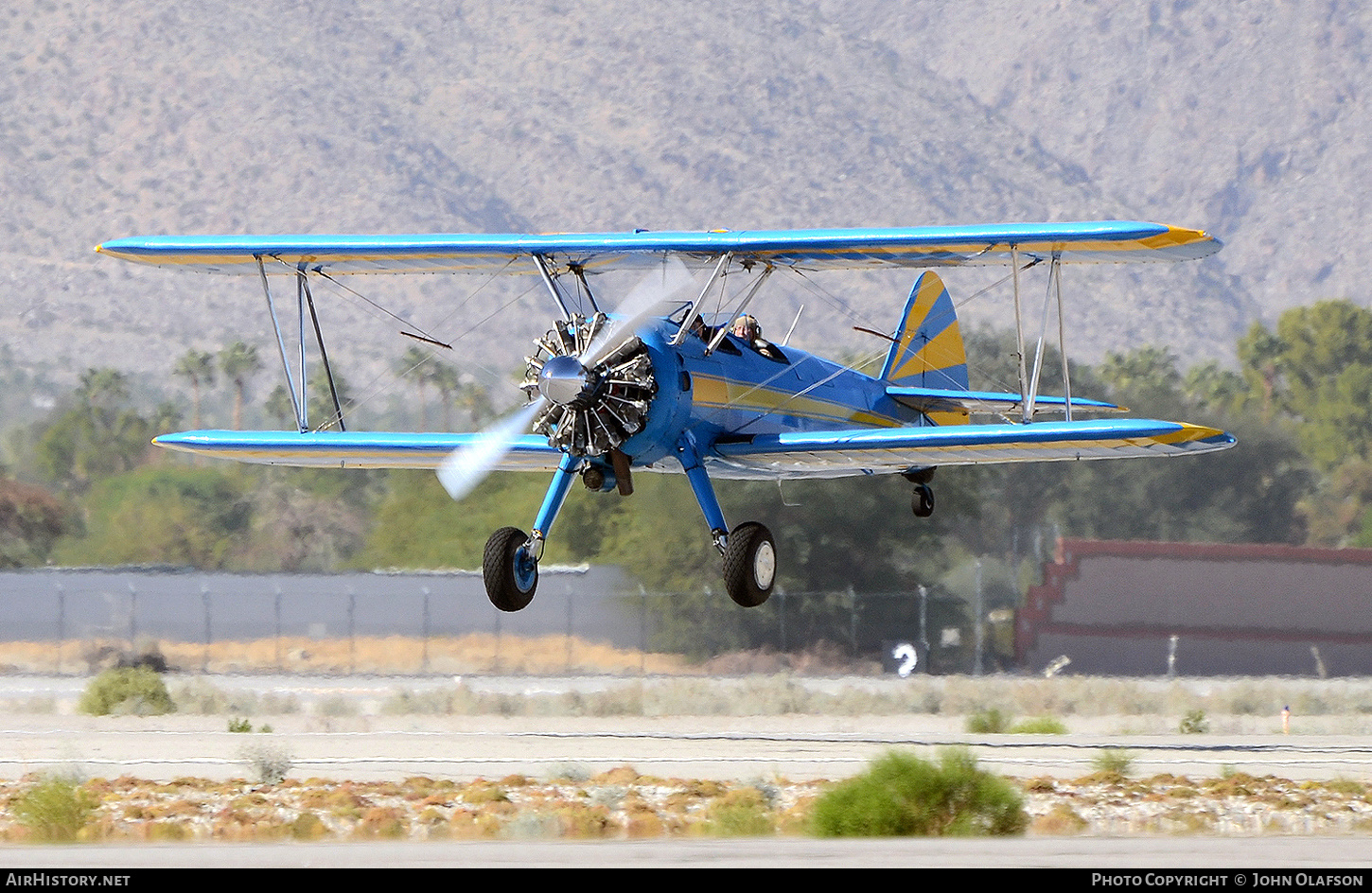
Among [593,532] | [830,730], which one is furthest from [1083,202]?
[830,730]

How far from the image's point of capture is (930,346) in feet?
102

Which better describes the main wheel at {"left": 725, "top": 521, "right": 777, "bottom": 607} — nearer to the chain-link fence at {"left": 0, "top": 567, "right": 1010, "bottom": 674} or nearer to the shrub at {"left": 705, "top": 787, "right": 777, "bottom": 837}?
the shrub at {"left": 705, "top": 787, "right": 777, "bottom": 837}

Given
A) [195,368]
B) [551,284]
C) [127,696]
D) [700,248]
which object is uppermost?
[195,368]

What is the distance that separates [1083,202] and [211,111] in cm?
8700

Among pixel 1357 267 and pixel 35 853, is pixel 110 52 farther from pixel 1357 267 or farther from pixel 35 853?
pixel 35 853

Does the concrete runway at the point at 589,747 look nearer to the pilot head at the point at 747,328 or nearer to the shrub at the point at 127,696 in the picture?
the shrub at the point at 127,696

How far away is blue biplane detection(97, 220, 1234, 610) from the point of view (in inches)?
870

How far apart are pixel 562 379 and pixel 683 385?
5.73 ft

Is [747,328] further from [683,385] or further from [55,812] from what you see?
[55,812]

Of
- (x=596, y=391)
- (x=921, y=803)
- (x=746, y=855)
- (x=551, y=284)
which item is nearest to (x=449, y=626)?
(x=551, y=284)

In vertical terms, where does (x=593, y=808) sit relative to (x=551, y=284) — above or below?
below

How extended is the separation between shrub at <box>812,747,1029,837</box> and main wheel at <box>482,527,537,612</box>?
4306 mm

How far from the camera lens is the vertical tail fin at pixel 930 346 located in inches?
1170

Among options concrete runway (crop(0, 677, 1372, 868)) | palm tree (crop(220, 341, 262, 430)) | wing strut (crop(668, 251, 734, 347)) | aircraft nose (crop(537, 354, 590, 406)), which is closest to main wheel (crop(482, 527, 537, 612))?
aircraft nose (crop(537, 354, 590, 406))
